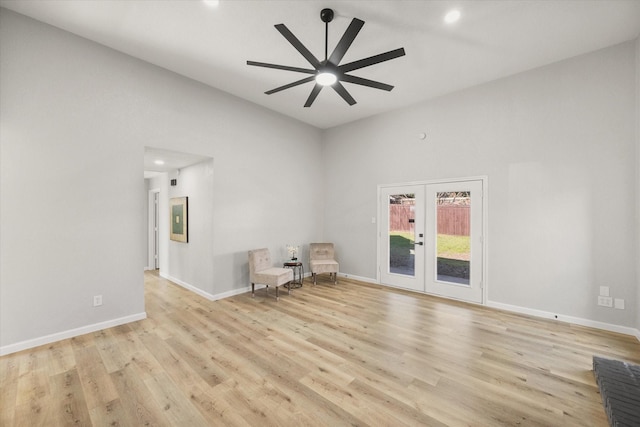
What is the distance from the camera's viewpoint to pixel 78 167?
3.15 m

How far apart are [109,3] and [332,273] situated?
210 inches

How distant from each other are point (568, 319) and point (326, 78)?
14.8 feet

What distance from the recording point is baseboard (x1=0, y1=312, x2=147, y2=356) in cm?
273

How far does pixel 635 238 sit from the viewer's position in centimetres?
318

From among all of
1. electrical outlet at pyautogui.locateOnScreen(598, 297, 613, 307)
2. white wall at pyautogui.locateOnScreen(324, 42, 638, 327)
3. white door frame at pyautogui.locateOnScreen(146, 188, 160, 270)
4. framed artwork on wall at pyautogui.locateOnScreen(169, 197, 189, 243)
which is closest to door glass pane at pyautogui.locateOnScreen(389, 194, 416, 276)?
white wall at pyautogui.locateOnScreen(324, 42, 638, 327)

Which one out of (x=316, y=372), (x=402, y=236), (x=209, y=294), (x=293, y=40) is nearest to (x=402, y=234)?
(x=402, y=236)

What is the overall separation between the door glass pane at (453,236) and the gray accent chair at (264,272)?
111 inches

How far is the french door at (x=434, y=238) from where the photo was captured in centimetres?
437

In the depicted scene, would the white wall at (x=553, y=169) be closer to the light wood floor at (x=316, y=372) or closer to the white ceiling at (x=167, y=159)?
the light wood floor at (x=316, y=372)

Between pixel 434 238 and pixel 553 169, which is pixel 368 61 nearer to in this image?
pixel 553 169

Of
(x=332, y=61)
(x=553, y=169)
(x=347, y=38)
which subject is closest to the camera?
(x=347, y=38)

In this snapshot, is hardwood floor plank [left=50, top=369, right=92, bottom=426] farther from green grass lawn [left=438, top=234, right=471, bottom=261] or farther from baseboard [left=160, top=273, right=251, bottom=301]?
green grass lawn [left=438, top=234, right=471, bottom=261]

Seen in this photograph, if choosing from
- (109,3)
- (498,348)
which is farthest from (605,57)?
(109,3)

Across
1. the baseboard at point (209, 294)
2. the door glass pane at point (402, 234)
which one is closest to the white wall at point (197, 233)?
the baseboard at point (209, 294)
